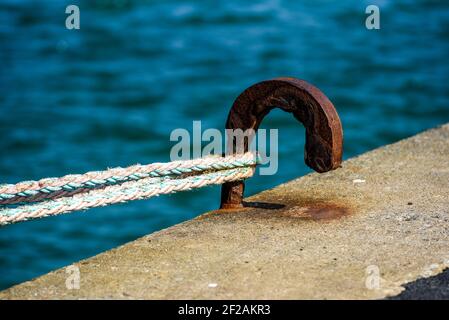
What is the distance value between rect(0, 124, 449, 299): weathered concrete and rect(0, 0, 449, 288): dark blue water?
2693 mm

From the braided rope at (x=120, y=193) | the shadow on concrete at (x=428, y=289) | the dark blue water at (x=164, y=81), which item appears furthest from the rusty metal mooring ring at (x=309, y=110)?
the dark blue water at (x=164, y=81)

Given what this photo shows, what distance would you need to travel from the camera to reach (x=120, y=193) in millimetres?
3158

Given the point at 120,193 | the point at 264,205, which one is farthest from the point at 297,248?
the point at 120,193

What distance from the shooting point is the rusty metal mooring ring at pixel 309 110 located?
3188 mm

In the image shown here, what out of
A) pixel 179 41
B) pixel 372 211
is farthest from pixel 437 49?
pixel 372 211

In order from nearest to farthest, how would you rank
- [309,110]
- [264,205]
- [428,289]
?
[428,289] → [309,110] → [264,205]

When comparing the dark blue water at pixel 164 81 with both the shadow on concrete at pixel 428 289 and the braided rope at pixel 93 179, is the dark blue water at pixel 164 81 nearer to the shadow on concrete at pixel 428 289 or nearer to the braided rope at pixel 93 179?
the braided rope at pixel 93 179

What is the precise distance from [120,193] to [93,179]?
4.3 inches

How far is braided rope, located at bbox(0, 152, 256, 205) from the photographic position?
303 centimetres

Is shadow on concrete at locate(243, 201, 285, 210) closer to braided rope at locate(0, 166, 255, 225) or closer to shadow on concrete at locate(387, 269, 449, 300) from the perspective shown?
braided rope at locate(0, 166, 255, 225)

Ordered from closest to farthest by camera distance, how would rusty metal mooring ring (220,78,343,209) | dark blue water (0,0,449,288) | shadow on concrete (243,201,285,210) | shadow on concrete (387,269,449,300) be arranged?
1. shadow on concrete (387,269,449,300)
2. rusty metal mooring ring (220,78,343,209)
3. shadow on concrete (243,201,285,210)
4. dark blue water (0,0,449,288)

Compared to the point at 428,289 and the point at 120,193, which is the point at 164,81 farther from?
the point at 428,289

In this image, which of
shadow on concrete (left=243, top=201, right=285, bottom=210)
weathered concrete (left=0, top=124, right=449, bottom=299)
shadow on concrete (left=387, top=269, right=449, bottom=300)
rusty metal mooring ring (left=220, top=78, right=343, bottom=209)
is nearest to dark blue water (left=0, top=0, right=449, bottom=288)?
shadow on concrete (left=243, top=201, right=285, bottom=210)
